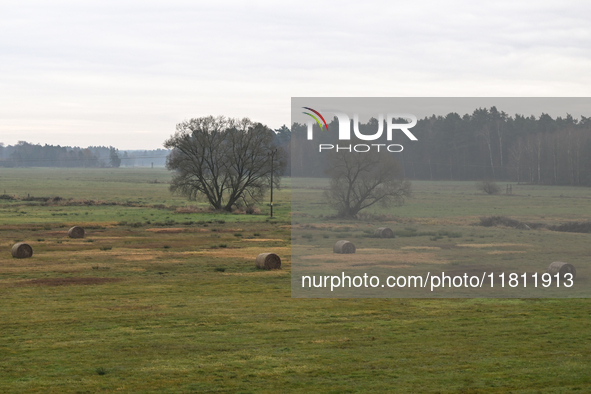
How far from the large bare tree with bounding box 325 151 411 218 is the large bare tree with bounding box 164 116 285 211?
12.8 metres

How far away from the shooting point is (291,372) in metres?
13.6

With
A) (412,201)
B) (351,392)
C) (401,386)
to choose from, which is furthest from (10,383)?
(412,201)

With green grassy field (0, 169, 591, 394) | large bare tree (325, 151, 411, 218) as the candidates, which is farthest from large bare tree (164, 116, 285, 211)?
green grassy field (0, 169, 591, 394)

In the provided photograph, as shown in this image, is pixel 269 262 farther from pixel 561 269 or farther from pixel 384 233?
pixel 384 233

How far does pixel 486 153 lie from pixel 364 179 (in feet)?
153

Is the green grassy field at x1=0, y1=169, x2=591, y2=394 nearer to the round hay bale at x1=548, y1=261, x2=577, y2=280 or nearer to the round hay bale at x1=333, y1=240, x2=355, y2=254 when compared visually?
the round hay bale at x1=333, y1=240, x2=355, y2=254

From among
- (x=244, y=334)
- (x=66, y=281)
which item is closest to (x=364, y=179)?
(x=66, y=281)

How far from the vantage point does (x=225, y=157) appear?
80.9 metres

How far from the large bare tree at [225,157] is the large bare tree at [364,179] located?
1280cm

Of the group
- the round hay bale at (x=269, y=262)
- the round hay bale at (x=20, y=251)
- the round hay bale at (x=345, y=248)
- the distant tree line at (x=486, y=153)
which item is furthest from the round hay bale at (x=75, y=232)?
the distant tree line at (x=486, y=153)

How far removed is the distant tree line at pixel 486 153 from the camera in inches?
3969

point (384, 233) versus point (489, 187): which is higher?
point (489, 187)

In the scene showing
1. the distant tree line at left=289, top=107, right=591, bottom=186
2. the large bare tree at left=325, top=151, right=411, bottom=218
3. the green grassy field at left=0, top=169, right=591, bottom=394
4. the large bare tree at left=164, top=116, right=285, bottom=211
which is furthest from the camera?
the distant tree line at left=289, top=107, right=591, bottom=186

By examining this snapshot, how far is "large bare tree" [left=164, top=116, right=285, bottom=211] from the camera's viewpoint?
8031 centimetres
